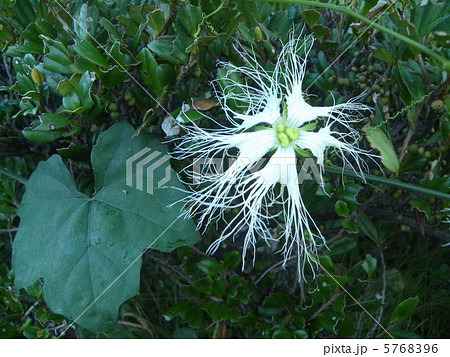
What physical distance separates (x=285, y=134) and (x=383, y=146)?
0.64 ft

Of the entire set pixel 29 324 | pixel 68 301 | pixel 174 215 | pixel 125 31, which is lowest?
pixel 29 324

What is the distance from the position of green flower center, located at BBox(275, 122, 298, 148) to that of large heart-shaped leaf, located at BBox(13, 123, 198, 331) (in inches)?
8.3

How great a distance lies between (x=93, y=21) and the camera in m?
0.86

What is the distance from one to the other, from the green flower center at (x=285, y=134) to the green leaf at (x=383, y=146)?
0.15m

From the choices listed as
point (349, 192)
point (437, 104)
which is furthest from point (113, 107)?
point (437, 104)

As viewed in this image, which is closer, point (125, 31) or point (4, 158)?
point (125, 31)

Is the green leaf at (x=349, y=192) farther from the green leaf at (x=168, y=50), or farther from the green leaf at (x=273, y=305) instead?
the green leaf at (x=168, y=50)

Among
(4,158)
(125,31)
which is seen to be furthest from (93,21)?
(4,158)

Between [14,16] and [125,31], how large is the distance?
0.26m

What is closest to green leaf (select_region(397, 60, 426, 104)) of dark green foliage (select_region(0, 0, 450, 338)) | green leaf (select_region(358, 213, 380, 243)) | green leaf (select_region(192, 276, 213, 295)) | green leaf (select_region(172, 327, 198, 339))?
dark green foliage (select_region(0, 0, 450, 338))

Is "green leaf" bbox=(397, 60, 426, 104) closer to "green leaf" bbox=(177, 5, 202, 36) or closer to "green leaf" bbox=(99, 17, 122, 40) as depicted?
"green leaf" bbox=(177, 5, 202, 36)

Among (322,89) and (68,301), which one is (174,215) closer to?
(68,301)

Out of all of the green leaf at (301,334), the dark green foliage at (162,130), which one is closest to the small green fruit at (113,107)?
the dark green foliage at (162,130)

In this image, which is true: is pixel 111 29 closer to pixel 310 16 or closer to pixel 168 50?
pixel 168 50
